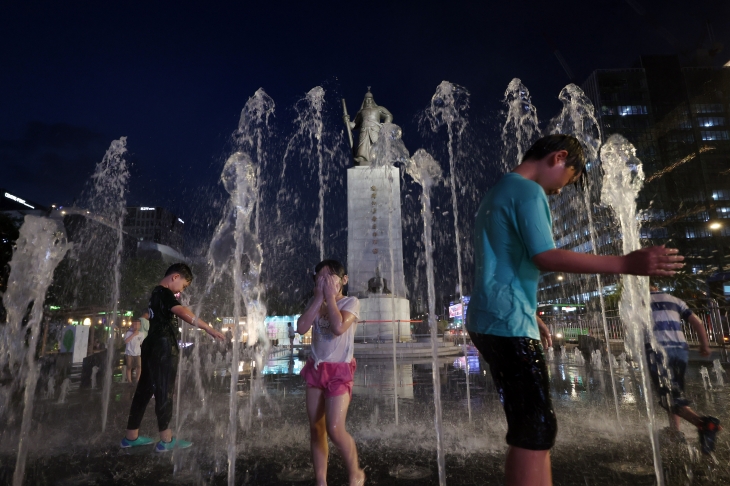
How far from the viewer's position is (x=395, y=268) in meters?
19.7

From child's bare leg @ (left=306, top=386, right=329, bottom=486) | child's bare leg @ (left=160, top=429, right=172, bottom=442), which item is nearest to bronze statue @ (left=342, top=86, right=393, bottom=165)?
child's bare leg @ (left=160, top=429, right=172, bottom=442)

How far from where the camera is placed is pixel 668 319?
159 inches

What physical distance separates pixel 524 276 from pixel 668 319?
10.2 feet

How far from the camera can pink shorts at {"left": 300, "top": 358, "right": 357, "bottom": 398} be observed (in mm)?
2791

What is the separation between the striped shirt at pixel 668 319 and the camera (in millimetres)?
3996

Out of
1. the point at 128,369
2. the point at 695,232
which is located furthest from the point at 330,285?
the point at 695,232

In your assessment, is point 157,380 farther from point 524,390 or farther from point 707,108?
point 707,108

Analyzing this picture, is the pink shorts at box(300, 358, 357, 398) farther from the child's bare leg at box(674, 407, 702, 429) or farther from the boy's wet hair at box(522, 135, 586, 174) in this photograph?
the child's bare leg at box(674, 407, 702, 429)

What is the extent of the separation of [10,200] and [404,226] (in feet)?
208

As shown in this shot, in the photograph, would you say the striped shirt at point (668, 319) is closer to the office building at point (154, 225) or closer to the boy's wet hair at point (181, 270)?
the boy's wet hair at point (181, 270)

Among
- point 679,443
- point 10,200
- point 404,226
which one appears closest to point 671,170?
point 404,226

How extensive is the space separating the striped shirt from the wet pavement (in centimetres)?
87

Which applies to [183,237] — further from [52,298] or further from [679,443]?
[679,443]

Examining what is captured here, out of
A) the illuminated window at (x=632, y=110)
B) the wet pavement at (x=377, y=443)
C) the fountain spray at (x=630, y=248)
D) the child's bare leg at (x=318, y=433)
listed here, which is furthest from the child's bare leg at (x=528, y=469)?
the illuminated window at (x=632, y=110)
